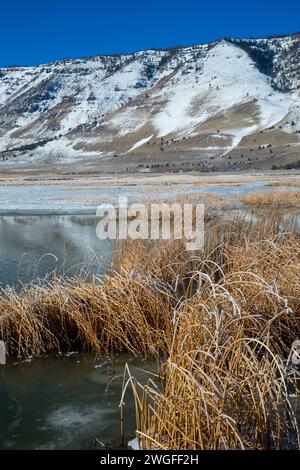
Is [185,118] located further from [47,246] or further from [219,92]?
[47,246]

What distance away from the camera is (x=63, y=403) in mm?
5422

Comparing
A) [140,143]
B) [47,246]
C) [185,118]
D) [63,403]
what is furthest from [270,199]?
[185,118]

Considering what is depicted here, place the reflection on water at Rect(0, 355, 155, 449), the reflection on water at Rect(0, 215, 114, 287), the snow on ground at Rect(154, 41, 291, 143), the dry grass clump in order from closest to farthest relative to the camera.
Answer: the reflection on water at Rect(0, 355, 155, 449) → the reflection on water at Rect(0, 215, 114, 287) → the dry grass clump → the snow on ground at Rect(154, 41, 291, 143)

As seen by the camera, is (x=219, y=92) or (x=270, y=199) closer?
(x=270, y=199)

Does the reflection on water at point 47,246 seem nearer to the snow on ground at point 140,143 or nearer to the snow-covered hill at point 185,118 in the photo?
the snow-covered hill at point 185,118

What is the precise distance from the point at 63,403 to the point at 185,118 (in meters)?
148

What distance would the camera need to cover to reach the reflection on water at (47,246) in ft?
37.2

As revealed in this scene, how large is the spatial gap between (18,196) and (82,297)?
2977 cm

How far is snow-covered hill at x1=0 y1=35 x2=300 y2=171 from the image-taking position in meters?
114

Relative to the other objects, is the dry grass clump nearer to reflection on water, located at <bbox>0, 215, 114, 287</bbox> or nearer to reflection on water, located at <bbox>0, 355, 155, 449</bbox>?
reflection on water, located at <bbox>0, 215, 114, 287</bbox>

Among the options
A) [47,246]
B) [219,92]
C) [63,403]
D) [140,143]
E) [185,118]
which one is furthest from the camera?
[219,92]

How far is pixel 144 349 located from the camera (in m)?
6.57

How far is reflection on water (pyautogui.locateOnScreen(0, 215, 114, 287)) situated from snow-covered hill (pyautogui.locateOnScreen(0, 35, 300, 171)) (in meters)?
66.5

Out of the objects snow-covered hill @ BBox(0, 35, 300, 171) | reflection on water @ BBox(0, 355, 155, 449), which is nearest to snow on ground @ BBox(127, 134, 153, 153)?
snow-covered hill @ BBox(0, 35, 300, 171)
